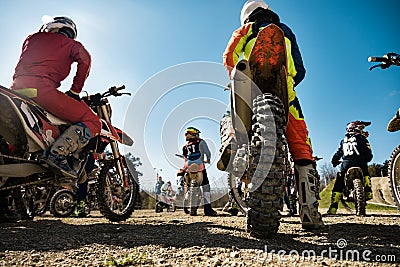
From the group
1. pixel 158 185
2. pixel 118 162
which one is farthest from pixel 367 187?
pixel 158 185

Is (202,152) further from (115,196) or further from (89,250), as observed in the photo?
(89,250)

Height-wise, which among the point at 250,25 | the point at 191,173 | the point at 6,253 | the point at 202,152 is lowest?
the point at 6,253

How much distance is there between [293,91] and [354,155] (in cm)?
494

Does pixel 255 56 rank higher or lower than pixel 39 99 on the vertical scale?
higher

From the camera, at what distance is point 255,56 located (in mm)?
2932

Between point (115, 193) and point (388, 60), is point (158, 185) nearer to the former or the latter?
point (115, 193)

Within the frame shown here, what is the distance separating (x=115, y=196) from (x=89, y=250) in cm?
289

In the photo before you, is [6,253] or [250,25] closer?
[6,253]

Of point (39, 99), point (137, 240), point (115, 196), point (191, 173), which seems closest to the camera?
point (137, 240)

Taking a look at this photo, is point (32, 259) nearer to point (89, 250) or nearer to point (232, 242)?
point (89, 250)

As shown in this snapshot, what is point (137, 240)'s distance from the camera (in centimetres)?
250

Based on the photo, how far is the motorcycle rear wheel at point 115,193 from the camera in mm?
4406

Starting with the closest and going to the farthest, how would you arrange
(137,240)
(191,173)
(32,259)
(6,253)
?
(32,259)
(6,253)
(137,240)
(191,173)

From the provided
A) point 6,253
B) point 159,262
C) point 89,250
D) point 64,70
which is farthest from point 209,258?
point 64,70
